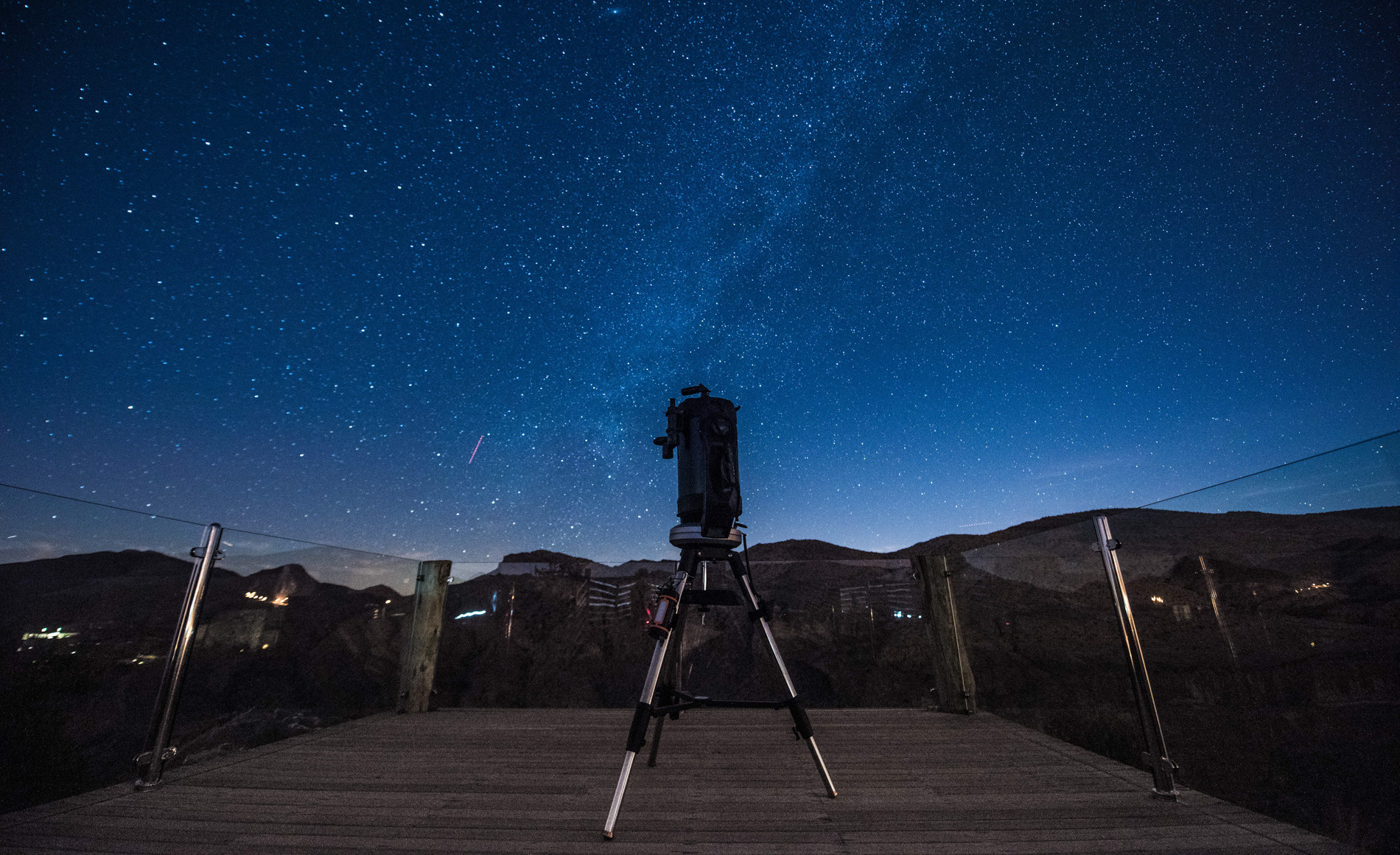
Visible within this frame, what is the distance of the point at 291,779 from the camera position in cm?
279

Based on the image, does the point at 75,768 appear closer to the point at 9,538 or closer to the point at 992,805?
the point at 9,538

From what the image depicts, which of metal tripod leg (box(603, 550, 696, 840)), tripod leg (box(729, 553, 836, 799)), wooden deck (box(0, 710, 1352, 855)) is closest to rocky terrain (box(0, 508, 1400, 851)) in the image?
wooden deck (box(0, 710, 1352, 855))

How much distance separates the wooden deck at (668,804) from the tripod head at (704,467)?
1.28 metres

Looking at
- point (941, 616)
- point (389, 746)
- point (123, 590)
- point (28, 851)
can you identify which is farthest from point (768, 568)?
point (123, 590)

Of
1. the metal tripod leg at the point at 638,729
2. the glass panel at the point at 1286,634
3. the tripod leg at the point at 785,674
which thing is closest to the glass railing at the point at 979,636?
the glass panel at the point at 1286,634

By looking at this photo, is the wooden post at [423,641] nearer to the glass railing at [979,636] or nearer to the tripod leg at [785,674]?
the glass railing at [979,636]

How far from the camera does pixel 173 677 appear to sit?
2.82 metres

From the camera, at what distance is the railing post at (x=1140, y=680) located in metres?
2.39

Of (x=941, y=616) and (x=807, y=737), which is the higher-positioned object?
(x=941, y=616)

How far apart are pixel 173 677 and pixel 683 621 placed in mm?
3069

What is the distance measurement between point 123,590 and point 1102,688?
Answer: 270 inches

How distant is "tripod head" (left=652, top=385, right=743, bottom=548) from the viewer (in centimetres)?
242

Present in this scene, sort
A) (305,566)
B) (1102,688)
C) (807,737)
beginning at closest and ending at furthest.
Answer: (807,737) < (1102,688) < (305,566)

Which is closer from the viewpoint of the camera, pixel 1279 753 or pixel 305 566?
pixel 1279 753
